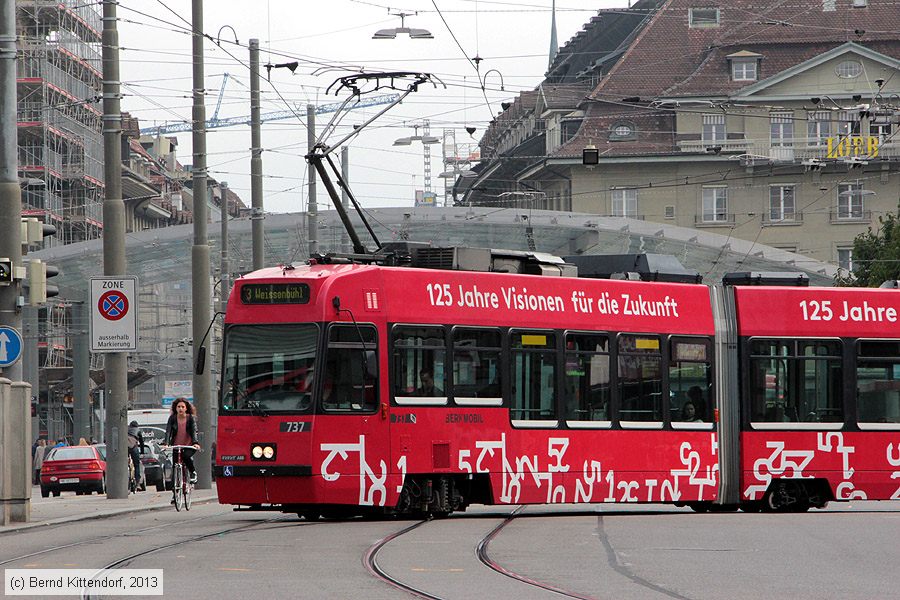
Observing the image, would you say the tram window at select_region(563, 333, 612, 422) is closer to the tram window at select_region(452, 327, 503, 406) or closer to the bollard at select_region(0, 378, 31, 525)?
the tram window at select_region(452, 327, 503, 406)

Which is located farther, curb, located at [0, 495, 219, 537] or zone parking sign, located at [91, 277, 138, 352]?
zone parking sign, located at [91, 277, 138, 352]

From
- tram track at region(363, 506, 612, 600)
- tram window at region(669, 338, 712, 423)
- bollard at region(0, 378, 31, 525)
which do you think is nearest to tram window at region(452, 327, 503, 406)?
tram track at region(363, 506, 612, 600)

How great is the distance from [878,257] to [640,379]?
40538 millimetres

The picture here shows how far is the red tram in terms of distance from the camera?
61.2ft

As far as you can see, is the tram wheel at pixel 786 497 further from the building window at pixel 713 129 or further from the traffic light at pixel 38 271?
the building window at pixel 713 129

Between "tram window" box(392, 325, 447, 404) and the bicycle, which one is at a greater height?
"tram window" box(392, 325, 447, 404)

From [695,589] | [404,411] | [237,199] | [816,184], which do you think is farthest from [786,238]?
[237,199]

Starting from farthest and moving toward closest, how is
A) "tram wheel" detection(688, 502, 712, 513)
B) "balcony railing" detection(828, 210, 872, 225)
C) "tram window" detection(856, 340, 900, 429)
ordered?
1. "balcony railing" detection(828, 210, 872, 225)
2. "tram wheel" detection(688, 502, 712, 513)
3. "tram window" detection(856, 340, 900, 429)

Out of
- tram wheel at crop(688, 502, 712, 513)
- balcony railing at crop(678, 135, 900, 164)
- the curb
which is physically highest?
balcony railing at crop(678, 135, 900, 164)

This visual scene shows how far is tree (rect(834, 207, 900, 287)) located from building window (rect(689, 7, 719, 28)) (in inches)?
730

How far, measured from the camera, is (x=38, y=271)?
21.7 meters

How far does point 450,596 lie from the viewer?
1118cm

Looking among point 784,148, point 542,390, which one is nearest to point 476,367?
point 542,390

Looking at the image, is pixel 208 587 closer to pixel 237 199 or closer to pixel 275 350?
pixel 275 350
